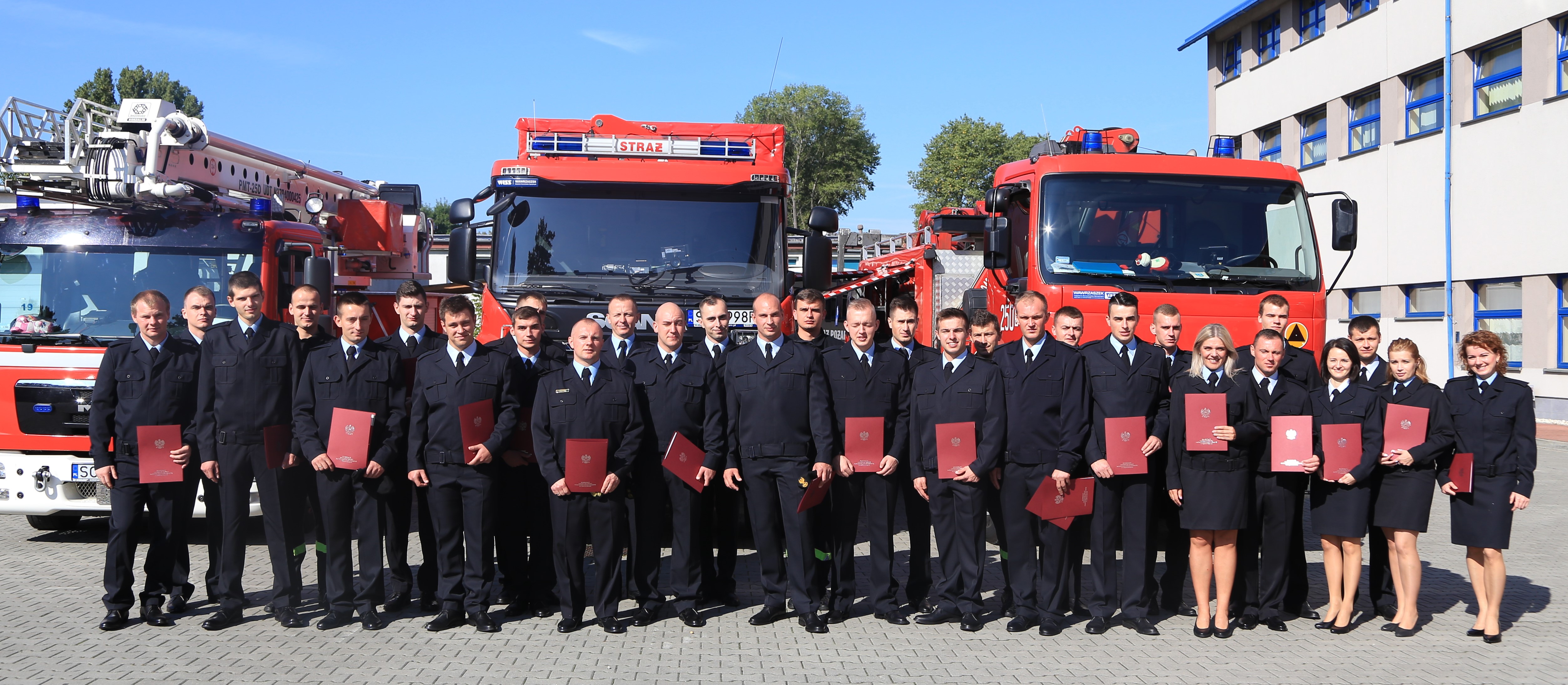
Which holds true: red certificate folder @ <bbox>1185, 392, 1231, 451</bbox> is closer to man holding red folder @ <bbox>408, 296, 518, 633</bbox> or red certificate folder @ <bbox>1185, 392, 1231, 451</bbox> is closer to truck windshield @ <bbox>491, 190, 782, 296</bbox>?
truck windshield @ <bbox>491, 190, 782, 296</bbox>

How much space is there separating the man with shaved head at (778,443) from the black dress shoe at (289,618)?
249 cm

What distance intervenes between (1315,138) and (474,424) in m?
26.0

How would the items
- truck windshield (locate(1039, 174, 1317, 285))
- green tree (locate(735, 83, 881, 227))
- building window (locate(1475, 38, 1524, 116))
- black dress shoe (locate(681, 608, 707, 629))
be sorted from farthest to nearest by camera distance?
green tree (locate(735, 83, 881, 227)) < building window (locate(1475, 38, 1524, 116)) < truck windshield (locate(1039, 174, 1317, 285)) < black dress shoe (locate(681, 608, 707, 629))

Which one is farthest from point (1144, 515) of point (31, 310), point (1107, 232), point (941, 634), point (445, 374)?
point (31, 310)

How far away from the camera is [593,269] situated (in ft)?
29.1

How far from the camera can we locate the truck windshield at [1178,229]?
9.04m

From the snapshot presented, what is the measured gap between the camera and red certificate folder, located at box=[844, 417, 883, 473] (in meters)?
6.77

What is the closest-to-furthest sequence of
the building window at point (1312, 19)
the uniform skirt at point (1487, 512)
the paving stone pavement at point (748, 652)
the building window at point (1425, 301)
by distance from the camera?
the paving stone pavement at point (748, 652) < the uniform skirt at point (1487, 512) < the building window at point (1425, 301) < the building window at point (1312, 19)

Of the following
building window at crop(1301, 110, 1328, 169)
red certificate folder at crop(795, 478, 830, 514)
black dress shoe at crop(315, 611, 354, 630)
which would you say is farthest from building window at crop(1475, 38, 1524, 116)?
black dress shoe at crop(315, 611, 354, 630)

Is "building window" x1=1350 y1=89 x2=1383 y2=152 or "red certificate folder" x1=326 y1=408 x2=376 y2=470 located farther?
A: "building window" x1=1350 y1=89 x2=1383 y2=152

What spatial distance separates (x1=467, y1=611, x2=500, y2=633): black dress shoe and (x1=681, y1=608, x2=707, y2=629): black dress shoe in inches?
39.8

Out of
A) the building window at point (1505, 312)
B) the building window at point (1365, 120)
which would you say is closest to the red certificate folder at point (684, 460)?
the building window at point (1505, 312)

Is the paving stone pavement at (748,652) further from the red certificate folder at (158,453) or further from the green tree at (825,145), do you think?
the green tree at (825,145)

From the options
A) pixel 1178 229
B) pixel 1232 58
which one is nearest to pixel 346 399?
pixel 1178 229
